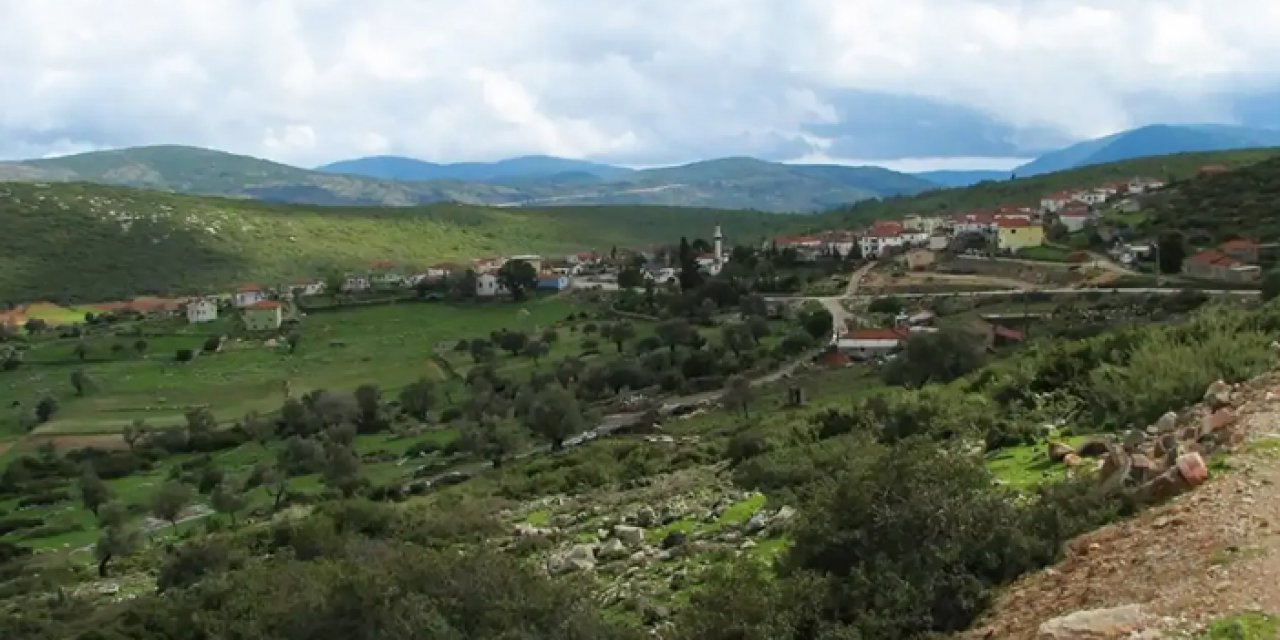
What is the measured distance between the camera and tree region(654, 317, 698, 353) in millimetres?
67688

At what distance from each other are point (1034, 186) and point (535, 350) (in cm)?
9476

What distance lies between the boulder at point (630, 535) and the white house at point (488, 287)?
291 feet

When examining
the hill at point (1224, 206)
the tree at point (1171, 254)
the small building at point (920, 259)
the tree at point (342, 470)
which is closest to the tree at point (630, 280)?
the small building at point (920, 259)

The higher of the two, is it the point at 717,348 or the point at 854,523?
the point at 854,523

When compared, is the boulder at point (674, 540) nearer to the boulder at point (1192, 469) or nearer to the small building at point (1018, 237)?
the boulder at point (1192, 469)

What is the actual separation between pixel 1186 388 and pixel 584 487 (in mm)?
14516

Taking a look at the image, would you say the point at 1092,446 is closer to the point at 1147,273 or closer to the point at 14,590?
the point at 14,590

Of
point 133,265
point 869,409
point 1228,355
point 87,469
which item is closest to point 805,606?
point 1228,355

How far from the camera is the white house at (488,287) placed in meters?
104

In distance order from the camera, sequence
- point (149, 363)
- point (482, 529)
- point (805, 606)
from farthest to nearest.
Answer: point (149, 363)
point (482, 529)
point (805, 606)

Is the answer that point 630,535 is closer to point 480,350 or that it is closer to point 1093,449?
point 1093,449

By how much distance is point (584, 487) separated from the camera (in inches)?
1041

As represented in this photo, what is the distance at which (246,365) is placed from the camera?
264 ft

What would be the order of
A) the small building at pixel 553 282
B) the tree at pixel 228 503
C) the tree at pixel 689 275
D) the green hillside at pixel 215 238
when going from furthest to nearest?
the green hillside at pixel 215 238 → the small building at pixel 553 282 → the tree at pixel 689 275 → the tree at pixel 228 503
